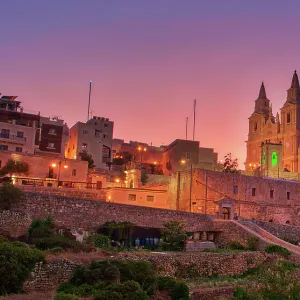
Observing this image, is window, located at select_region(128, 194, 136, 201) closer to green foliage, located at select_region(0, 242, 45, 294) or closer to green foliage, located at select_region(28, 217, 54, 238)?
green foliage, located at select_region(28, 217, 54, 238)

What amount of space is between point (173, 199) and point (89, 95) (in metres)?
33.2

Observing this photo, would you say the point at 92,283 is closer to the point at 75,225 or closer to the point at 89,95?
the point at 75,225

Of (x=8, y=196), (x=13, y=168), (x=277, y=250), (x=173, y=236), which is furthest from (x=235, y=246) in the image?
(x=13, y=168)

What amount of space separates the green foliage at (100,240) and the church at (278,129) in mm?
64936

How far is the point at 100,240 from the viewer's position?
30.2m

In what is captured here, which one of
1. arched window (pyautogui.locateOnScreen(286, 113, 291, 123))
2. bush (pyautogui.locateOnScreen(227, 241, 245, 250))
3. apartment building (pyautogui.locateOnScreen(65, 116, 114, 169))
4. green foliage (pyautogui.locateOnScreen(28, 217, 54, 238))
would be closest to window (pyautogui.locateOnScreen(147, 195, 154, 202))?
bush (pyautogui.locateOnScreen(227, 241, 245, 250))

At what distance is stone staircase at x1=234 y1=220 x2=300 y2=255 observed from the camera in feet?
115

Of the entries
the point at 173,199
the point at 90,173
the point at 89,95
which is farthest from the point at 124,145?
the point at 173,199

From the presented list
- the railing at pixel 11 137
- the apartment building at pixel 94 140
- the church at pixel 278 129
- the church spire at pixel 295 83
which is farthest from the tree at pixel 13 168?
the church spire at pixel 295 83

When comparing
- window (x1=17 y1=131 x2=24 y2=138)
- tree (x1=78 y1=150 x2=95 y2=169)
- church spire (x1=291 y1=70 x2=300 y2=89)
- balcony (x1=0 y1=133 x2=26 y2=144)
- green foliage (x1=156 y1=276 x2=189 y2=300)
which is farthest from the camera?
church spire (x1=291 y1=70 x2=300 y2=89)

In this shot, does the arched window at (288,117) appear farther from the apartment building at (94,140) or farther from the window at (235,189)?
the window at (235,189)

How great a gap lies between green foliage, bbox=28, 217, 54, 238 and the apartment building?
3812 centimetres

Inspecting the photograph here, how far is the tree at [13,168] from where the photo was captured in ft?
153

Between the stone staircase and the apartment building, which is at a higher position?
the apartment building
